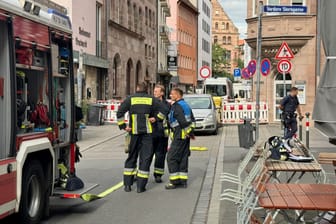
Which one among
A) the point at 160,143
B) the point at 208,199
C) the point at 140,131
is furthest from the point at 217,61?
the point at 208,199

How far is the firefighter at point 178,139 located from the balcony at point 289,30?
17902mm

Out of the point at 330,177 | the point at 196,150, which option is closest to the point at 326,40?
the point at 330,177

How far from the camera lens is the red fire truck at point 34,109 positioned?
6211 mm

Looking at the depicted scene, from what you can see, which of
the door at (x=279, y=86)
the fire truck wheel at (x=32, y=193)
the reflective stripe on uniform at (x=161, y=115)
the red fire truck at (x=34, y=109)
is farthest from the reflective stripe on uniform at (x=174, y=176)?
the door at (x=279, y=86)

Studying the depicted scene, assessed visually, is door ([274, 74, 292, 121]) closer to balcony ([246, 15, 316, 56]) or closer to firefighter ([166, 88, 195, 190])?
balcony ([246, 15, 316, 56])

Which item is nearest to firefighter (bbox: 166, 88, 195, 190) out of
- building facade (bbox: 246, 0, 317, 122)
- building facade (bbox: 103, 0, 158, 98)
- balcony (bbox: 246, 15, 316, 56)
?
building facade (bbox: 246, 0, 317, 122)

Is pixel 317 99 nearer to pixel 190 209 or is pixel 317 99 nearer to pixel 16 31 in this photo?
pixel 16 31

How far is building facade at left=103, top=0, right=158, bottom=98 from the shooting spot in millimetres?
37875

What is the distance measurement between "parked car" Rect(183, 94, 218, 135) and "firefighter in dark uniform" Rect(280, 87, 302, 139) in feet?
18.8

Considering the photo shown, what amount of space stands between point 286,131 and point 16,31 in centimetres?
1248

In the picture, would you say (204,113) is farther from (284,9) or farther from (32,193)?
(32,193)

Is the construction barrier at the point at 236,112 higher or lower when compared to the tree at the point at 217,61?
lower

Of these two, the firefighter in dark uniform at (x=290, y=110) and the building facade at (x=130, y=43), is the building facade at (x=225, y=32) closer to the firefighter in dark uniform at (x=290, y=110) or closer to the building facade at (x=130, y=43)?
the building facade at (x=130, y=43)

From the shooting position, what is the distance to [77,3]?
30.6 meters
